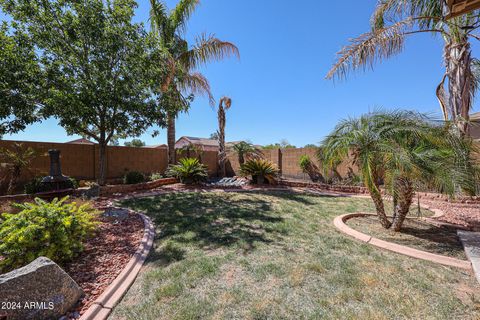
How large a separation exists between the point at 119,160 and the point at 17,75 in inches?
202

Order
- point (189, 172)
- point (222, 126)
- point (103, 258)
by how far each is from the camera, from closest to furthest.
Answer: point (103, 258) → point (189, 172) → point (222, 126)

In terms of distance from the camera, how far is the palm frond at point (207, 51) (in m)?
10.0

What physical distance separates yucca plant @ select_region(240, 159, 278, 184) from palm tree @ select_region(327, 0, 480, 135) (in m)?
5.49

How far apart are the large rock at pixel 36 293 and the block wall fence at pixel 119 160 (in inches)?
257

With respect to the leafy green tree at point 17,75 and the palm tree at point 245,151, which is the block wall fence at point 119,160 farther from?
the leafy green tree at point 17,75

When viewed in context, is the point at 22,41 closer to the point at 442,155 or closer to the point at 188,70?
the point at 188,70

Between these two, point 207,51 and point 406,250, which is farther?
point 207,51

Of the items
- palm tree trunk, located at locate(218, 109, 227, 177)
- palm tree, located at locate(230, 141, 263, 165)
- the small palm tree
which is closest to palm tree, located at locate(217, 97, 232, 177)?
palm tree trunk, located at locate(218, 109, 227, 177)

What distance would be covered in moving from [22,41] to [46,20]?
89 centimetres

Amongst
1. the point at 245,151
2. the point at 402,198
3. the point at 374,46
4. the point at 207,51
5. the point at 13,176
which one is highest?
the point at 207,51

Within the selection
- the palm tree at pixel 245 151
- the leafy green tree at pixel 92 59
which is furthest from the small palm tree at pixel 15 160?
the palm tree at pixel 245 151

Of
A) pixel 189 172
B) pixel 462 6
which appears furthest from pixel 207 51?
pixel 462 6

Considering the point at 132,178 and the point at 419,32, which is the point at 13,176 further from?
the point at 419,32

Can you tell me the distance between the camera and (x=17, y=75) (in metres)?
5.97
